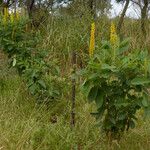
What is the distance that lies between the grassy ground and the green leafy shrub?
1.05 feet

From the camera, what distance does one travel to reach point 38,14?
8.33m

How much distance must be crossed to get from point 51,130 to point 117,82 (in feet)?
2.70

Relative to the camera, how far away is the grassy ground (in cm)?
371

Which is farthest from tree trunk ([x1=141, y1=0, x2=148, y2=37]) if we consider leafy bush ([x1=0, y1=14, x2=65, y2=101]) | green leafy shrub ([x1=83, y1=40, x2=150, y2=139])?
green leafy shrub ([x1=83, y1=40, x2=150, y2=139])

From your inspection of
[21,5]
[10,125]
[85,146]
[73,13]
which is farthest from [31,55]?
[21,5]

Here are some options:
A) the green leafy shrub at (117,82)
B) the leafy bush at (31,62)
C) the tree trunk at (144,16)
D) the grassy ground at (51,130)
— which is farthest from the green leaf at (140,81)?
the tree trunk at (144,16)

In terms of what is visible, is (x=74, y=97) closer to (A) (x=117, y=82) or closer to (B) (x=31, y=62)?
(A) (x=117, y=82)

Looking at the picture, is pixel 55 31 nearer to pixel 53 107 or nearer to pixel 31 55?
pixel 31 55

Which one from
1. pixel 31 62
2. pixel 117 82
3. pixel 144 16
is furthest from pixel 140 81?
pixel 144 16

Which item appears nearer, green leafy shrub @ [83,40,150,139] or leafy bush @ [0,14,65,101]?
green leafy shrub @ [83,40,150,139]

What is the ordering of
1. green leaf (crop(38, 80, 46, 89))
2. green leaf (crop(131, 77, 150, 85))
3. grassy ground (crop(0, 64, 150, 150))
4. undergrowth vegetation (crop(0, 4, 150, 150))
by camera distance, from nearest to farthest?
green leaf (crop(131, 77, 150, 85)), undergrowth vegetation (crop(0, 4, 150, 150)), grassy ground (crop(0, 64, 150, 150)), green leaf (crop(38, 80, 46, 89))

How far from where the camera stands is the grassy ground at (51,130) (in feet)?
12.2

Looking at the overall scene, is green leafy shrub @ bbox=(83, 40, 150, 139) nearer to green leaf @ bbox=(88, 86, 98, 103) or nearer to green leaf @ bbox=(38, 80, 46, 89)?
green leaf @ bbox=(88, 86, 98, 103)

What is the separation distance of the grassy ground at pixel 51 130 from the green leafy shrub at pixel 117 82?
32cm
